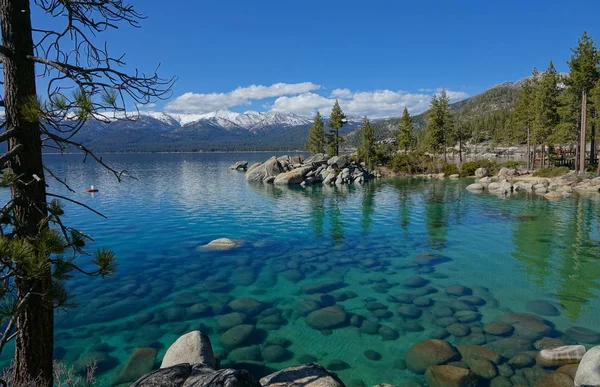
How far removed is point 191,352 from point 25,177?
208 inches

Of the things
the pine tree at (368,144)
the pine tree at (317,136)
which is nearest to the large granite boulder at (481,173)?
the pine tree at (368,144)

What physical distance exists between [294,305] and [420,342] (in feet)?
14.5

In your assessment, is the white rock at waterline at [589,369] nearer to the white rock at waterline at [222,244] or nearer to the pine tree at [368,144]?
the white rock at waterline at [222,244]

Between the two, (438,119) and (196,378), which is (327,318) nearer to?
(196,378)

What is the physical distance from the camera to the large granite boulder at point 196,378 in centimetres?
506

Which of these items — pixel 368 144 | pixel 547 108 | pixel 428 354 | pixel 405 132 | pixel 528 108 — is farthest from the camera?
pixel 405 132

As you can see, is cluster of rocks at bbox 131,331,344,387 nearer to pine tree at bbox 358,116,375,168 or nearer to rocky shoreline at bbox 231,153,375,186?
rocky shoreline at bbox 231,153,375,186

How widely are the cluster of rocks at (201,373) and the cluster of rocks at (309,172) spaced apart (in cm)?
4432

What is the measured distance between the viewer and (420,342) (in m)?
9.58

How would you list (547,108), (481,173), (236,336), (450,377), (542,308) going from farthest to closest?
(481,173)
(547,108)
(542,308)
(236,336)
(450,377)

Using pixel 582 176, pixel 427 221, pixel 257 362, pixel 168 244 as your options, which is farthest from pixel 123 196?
pixel 582 176

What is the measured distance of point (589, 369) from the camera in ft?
24.2

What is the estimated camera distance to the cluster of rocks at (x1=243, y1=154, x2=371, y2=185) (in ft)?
176

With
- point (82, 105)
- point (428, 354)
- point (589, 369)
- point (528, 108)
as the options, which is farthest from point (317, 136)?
point (82, 105)
